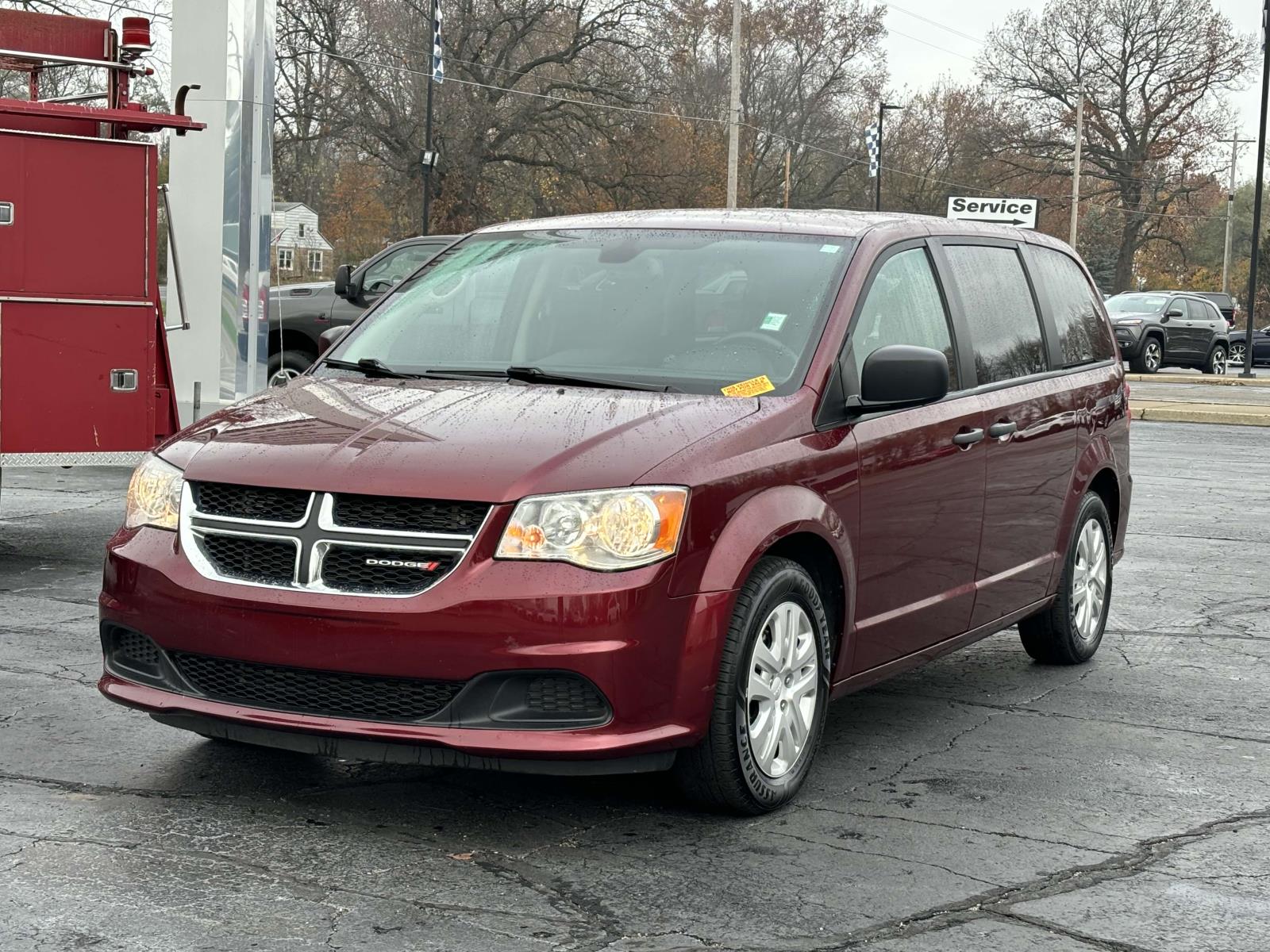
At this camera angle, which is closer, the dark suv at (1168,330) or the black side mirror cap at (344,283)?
Answer: the black side mirror cap at (344,283)

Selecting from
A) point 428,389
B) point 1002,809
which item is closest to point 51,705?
point 428,389

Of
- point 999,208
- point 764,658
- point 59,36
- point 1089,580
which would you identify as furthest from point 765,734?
point 999,208

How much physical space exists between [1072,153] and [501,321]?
2307 inches

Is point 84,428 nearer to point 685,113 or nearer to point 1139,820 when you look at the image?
point 1139,820

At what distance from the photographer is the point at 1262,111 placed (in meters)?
33.9

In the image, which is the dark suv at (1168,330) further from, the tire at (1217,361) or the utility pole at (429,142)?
the utility pole at (429,142)

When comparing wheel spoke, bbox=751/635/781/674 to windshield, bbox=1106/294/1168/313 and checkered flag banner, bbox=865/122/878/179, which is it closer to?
windshield, bbox=1106/294/1168/313

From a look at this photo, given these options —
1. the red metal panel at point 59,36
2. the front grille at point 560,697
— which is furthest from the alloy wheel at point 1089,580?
the red metal panel at point 59,36

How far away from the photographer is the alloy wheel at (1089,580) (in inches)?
280

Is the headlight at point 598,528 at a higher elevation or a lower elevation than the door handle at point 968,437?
lower

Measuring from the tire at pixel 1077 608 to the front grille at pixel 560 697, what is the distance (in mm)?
3093

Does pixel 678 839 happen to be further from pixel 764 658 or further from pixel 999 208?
pixel 999 208

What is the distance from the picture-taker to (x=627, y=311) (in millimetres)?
5531

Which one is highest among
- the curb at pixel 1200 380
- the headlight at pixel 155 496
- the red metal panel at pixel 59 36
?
the red metal panel at pixel 59 36
